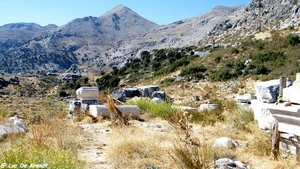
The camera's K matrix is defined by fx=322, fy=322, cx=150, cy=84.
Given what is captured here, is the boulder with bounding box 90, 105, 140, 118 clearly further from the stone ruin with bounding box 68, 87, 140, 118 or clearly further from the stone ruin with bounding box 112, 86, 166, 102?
the stone ruin with bounding box 112, 86, 166, 102

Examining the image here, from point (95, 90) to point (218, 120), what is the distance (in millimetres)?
5325

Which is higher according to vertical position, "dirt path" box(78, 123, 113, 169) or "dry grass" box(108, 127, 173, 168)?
"dry grass" box(108, 127, 173, 168)

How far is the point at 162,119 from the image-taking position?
36.4ft

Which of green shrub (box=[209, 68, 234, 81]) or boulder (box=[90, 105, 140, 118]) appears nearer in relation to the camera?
boulder (box=[90, 105, 140, 118])

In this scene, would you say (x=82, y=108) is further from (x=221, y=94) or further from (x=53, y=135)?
(x=221, y=94)

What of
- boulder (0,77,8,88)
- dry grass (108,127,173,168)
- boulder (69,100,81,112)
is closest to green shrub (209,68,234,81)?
boulder (69,100,81,112)

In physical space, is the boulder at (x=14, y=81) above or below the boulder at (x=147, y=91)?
below

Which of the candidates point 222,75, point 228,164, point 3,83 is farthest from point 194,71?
point 3,83

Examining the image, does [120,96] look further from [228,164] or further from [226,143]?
[228,164]

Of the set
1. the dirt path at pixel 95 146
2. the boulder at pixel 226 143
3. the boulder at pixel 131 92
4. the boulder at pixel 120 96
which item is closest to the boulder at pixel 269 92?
the boulder at pixel 226 143

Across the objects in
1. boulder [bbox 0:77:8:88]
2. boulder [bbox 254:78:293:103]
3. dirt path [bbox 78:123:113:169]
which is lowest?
boulder [bbox 0:77:8:88]

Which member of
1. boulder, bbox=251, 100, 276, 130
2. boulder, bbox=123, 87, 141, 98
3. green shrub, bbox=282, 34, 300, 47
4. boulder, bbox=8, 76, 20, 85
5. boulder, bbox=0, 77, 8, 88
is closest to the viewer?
boulder, bbox=251, 100, 276, 130

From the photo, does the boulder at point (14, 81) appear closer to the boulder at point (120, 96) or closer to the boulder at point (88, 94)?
the boulder at point (120, 96)

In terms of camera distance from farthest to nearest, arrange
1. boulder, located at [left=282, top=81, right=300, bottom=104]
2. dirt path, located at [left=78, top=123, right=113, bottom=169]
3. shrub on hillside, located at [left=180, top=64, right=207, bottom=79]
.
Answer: shrub on hillside, located at [left=180, top=64, right=207, bottom=79] → dirt path, located at [left=78, top=123, right=113, bottom=169] → boulder, located at [left=282, top=81, right=300, bottom=104]
